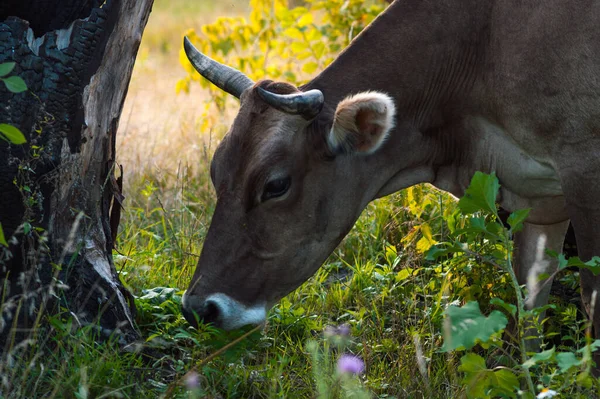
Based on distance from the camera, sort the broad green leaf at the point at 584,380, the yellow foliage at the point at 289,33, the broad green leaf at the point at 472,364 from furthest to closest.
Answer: the yellow foliage at the point at 289,33 < the broad green leaf at the point at 472,364 < the broad green leaf at the point at 584,380

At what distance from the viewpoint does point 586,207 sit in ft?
13.2

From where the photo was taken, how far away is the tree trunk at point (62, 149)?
12.4ft

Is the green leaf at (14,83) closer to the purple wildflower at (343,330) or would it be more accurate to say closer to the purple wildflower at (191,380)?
the purple wildflower at (191,380)

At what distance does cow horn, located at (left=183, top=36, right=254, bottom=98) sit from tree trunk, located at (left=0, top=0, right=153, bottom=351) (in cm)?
38

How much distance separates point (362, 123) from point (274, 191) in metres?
0.51

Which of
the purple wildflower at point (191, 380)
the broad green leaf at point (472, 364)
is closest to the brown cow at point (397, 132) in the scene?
the purple wildflower at point (191, 380)

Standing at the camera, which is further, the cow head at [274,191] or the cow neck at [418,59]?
the cow neck at [418,59]

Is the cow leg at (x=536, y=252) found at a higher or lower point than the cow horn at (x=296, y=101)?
lower

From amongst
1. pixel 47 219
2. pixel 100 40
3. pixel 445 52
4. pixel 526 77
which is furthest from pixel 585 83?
pixel 47 219

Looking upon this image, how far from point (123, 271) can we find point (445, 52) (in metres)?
2.02

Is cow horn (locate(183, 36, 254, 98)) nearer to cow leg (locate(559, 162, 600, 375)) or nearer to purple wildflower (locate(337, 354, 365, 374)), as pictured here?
purple wildflower (locate(337, 354, 365, 374))

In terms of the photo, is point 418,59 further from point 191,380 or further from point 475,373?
point 191,380

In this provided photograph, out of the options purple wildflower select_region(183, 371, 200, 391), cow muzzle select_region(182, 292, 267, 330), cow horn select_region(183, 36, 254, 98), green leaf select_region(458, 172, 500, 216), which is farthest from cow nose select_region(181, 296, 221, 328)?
green leaf select_region(458, 172, 500, 216)

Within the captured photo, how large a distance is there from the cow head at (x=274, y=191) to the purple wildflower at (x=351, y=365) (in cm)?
47
